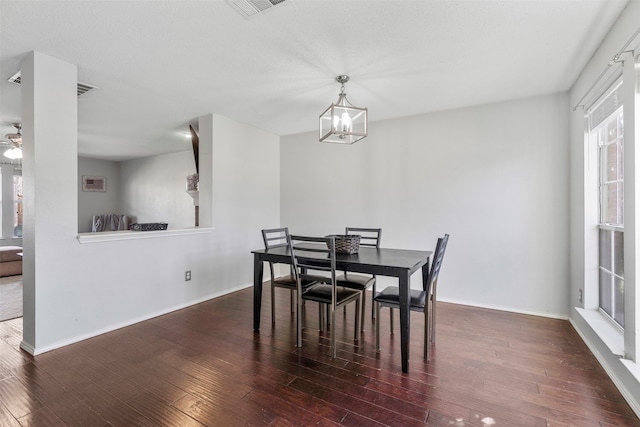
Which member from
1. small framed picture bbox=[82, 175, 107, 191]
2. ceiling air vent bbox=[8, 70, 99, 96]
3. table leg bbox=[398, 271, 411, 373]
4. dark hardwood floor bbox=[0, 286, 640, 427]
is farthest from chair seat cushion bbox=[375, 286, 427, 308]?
small framed picture bbox=[82, 175, 107, 191]

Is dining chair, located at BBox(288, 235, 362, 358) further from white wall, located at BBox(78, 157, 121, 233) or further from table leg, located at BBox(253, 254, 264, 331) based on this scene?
white wall, located at BBox(78, 157, 121, 233)

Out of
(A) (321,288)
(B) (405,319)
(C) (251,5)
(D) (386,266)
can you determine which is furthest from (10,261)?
(B) (405,319)

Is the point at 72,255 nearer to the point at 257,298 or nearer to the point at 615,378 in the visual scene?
the point at 257,298

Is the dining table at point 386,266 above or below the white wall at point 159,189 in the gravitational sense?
below

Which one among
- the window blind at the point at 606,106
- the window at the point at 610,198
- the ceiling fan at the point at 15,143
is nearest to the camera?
the window blind at the point at 606,106

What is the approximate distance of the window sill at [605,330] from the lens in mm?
2007

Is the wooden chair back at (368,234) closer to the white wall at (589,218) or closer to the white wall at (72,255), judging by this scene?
the white wall at (72,255)

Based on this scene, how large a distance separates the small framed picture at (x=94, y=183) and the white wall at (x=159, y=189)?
0.39 m

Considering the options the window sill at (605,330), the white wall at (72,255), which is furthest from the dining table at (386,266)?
the window sill at (605,330)

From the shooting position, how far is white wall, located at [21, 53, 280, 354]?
2.40 metres

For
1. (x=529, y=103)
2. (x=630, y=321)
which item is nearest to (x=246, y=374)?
(x=630, y=321)

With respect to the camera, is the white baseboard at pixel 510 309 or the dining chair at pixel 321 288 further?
the white baseboard at pixel 510 309

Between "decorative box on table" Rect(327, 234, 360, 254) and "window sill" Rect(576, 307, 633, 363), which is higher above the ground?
"decorative box on table" Rect(327, 234, 360, 254)

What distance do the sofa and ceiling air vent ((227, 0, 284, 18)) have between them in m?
6.05
